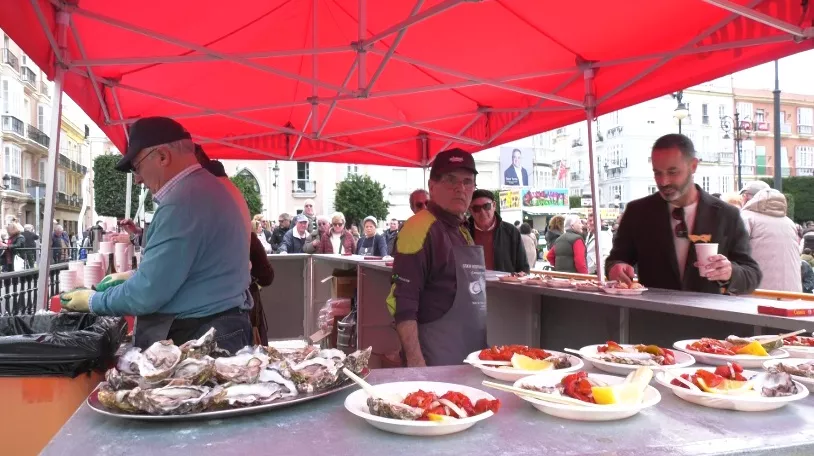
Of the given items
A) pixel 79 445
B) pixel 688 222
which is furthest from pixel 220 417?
pixel 688 222

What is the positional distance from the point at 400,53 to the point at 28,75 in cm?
5607

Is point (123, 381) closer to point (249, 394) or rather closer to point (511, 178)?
point (249, 394)

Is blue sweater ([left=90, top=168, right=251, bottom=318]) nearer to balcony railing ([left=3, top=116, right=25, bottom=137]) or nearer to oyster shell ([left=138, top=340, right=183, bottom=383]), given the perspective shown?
Answer: oyster shell ([left=138, top=340, right=183, bottom=383])

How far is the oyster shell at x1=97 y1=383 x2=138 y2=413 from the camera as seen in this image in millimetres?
1257

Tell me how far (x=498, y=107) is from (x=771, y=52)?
332 cm

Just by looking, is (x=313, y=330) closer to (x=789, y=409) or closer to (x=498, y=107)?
(x=498, y=107)

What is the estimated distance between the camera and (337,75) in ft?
20.5

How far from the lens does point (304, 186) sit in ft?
165

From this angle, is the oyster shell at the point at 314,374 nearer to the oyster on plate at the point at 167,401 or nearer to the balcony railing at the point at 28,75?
the oyster on plate at the point at 167,401

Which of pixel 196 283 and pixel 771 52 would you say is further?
pixel 771 52

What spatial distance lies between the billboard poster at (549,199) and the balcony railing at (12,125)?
3853 centimetres

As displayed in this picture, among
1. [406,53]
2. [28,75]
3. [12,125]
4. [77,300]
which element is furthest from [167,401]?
[28,75]

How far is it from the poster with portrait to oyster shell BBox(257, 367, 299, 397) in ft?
92.0

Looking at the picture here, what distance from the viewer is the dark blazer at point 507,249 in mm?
5652
